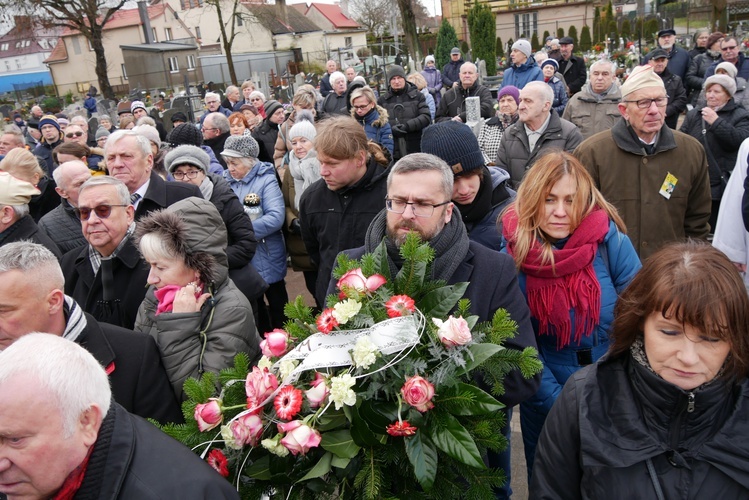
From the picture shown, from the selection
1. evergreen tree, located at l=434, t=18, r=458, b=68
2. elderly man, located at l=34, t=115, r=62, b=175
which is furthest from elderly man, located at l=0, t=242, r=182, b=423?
evergreen tree, located at l=434, t=18, r=458, b=68

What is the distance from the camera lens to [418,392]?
5.90ft

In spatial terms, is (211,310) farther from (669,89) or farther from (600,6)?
(600,6)

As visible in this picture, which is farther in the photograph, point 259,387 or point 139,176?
point 139,176

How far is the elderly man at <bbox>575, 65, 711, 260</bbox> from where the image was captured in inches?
146

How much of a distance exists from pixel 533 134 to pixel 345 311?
3.55 m

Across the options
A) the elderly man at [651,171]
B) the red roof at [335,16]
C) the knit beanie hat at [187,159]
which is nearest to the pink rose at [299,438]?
the elderly man at [651,171]

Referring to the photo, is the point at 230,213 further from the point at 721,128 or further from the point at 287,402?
the point at 721,128

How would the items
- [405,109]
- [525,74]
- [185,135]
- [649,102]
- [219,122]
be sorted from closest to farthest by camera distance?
1. [649,102]
2. [185,135]
3. [219,122]
4. [525,74]
5. [405,109]

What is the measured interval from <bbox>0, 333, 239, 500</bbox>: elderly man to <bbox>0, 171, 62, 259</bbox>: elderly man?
2347 millimetres

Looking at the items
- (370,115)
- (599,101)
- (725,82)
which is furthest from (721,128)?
(370,115)

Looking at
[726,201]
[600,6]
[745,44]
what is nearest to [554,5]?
[600,6]

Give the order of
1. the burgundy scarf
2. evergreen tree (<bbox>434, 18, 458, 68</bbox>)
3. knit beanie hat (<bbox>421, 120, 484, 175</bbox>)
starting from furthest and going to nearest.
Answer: evergreen tree (<bbox>434, 18, 458, 68</bbox>) → knit beanie hat (<bbox>421, 120, 484, 175</bbox>) → the burgundy scarf

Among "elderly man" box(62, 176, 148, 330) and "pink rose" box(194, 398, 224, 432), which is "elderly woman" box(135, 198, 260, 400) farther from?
"pink rose" box(194, 398, 224, 432)

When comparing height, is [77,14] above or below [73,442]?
above
